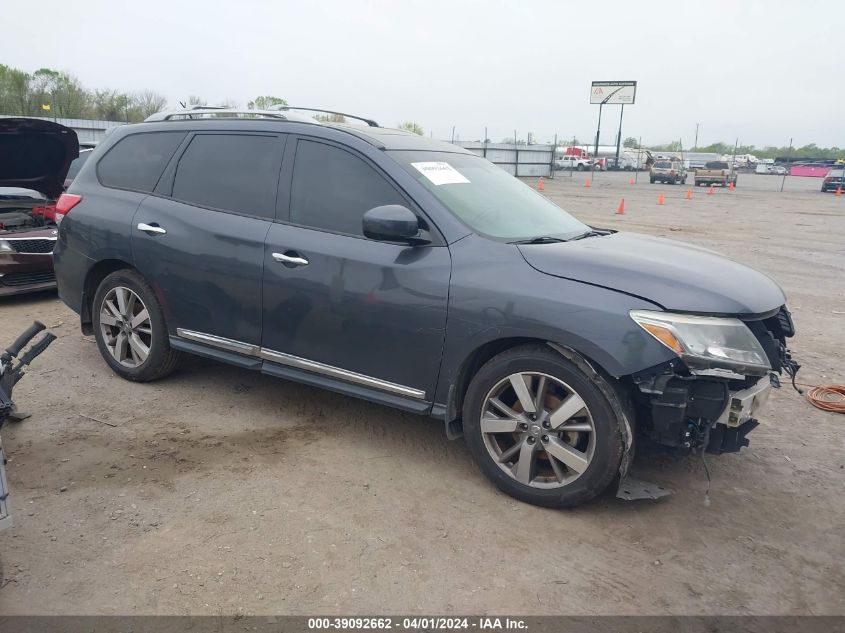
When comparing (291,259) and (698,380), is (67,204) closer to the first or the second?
(291,259)

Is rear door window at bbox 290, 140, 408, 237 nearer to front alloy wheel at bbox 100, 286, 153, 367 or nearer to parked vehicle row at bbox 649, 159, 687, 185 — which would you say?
front alloy wheel at bbox 100, 286, 153, 367

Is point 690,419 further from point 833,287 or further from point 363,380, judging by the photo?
point 833,287

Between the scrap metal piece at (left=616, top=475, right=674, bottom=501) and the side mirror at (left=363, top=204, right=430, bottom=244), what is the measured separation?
1.63 m

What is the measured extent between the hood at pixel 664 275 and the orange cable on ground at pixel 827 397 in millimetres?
1560

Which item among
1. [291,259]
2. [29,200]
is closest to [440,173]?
[291,259]

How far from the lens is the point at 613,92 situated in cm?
6462

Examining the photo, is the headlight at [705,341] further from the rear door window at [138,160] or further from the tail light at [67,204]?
the tail light at [67,204]

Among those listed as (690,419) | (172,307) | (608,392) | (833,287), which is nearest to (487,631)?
(608,392)

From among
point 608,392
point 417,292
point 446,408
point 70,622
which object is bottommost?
point 70,622

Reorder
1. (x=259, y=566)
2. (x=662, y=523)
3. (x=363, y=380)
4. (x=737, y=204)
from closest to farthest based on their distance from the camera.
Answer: (x=259, y=566) < (x=662, y=523) < (x=363, y=380) < (x=737, y=204)

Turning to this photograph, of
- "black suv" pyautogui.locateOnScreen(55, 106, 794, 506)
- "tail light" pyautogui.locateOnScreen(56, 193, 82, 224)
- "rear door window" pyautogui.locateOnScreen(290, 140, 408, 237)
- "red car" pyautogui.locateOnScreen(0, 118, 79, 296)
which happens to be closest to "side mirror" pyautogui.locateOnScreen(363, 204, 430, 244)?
"black suv" pyautogui.locateOnScreen(55, 106, 794, 506)

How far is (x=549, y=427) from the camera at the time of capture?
3.25m

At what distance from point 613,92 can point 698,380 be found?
222 feet

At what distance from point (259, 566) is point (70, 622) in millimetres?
708
